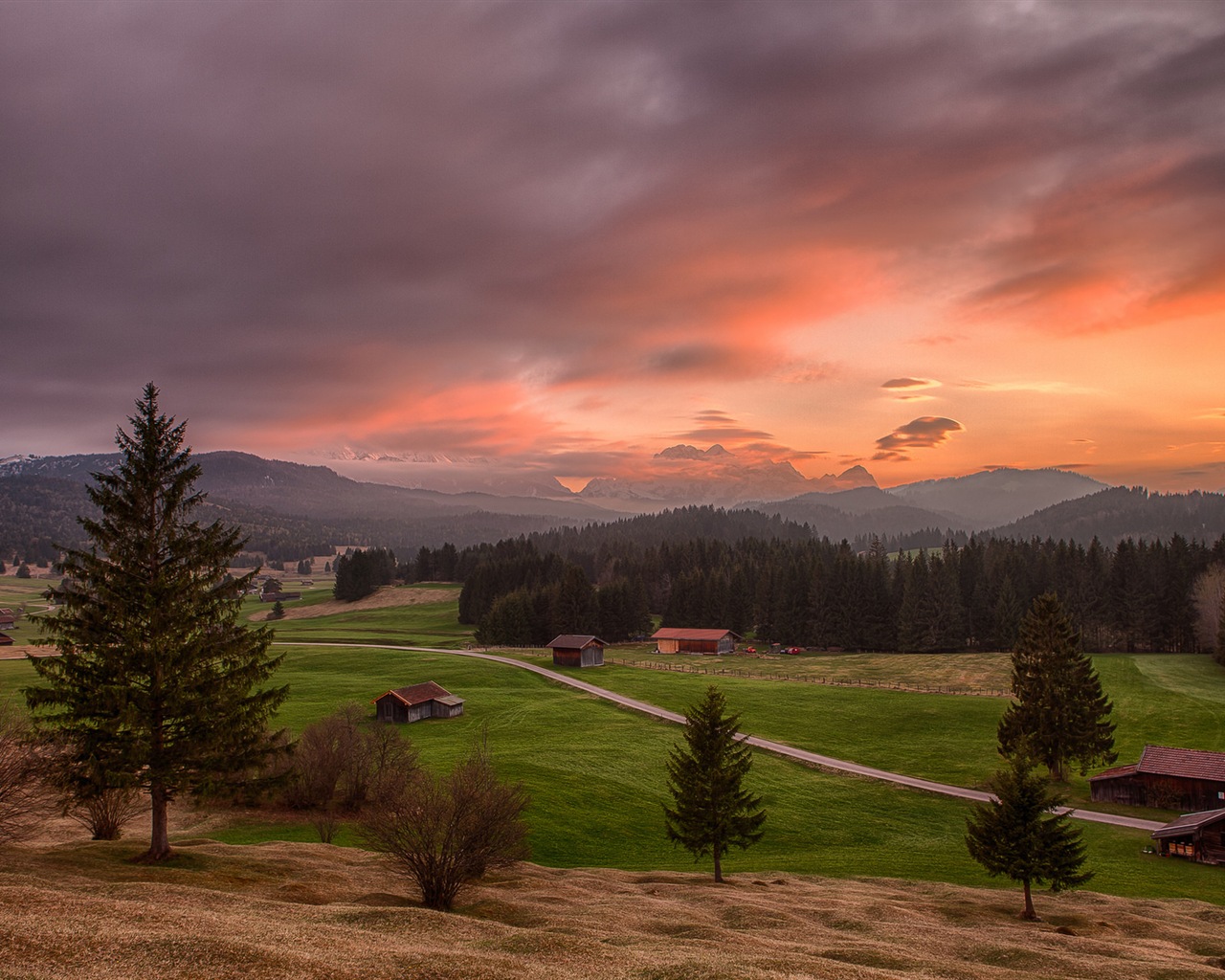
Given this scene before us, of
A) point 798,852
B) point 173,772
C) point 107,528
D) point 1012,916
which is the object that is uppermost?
point 107,528

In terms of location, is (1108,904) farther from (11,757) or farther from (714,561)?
(714,561)

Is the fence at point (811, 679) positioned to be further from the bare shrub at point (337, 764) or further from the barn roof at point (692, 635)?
the bare shrub at point (337, 764)

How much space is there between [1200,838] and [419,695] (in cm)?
6445

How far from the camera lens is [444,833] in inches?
1104

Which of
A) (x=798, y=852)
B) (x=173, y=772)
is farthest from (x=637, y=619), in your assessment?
(x=173, y=772)

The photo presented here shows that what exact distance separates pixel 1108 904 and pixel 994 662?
8304 cm

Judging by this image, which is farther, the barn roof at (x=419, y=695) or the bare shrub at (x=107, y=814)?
the barn roof at (x=419, y=695)

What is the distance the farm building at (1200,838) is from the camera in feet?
148

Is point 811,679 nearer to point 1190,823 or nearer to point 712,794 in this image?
point 1190,823

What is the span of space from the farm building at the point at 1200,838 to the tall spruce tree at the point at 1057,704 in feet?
41.7

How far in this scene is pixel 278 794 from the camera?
47.1 m

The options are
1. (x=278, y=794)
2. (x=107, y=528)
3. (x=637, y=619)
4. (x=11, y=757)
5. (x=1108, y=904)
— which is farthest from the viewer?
(x=637, y=619)

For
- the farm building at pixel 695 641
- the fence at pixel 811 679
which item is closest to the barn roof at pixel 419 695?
the fence at pixel 811 679

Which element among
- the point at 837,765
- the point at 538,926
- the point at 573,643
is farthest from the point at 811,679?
the point at 538,926
